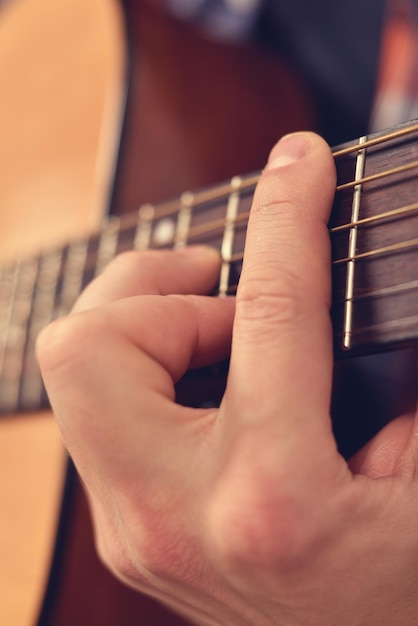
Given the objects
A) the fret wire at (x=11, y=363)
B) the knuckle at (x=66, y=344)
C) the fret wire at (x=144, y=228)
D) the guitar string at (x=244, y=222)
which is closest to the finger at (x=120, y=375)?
the knuckle at (x=66, y=344)

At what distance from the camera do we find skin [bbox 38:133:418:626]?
1.06ft

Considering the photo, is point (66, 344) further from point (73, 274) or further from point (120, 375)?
point (73, 274)

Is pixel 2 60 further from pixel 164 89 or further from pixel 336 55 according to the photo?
pixel 336 55

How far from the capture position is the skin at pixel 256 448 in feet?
1.06

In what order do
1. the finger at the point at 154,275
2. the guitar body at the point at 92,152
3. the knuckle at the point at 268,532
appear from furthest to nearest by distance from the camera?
1. the guitar body at the point at 92,152
2. the finger at the point at 154,275
3. the knuckle at the point at 268,532

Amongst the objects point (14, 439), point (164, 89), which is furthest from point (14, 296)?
point (164, 89)

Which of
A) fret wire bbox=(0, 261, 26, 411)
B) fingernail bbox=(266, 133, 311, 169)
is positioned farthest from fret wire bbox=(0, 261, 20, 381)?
fingernail bbox=(266, 133, 311, 169)

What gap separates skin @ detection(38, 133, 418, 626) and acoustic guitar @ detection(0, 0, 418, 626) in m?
0.03

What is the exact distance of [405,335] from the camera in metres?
0.35

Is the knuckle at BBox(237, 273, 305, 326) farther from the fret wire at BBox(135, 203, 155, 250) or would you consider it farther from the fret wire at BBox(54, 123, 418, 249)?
the fret wire at BBox(135, 203, 155, 250)

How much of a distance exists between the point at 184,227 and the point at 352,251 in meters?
0.22

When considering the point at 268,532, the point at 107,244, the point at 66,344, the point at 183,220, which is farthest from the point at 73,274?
the point at 268,532

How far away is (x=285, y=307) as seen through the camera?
1.09 ft

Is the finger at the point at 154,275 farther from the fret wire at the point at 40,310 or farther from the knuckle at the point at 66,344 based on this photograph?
the fret wire at the point at 40,310
